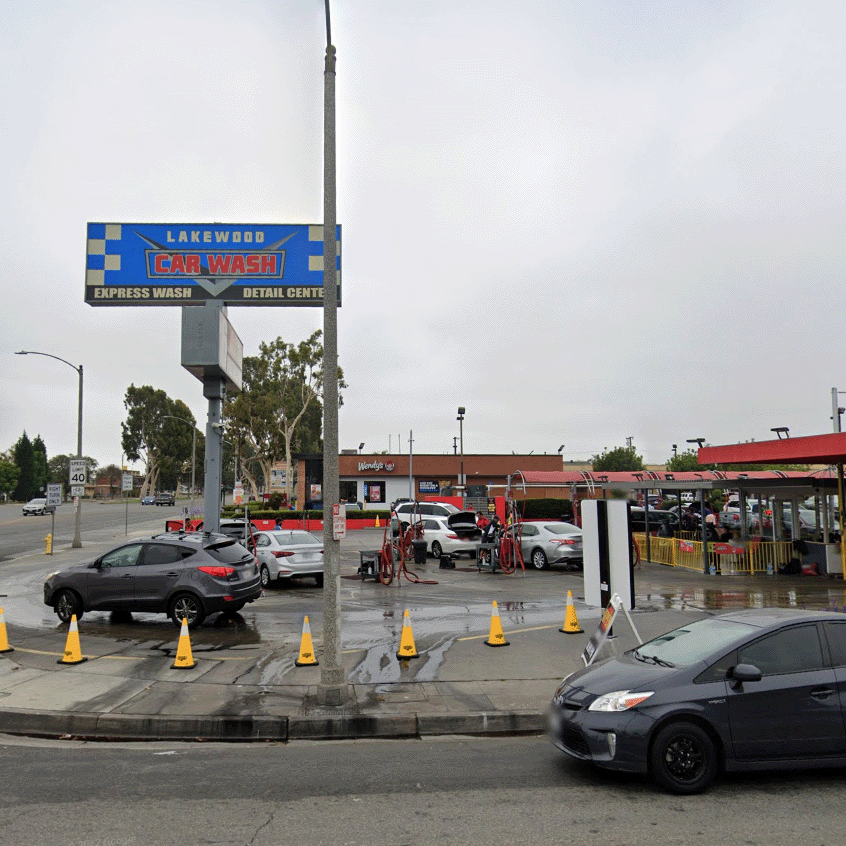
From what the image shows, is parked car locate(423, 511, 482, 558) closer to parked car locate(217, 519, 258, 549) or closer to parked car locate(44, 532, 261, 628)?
parked car locate(217, 519, 258, 549)

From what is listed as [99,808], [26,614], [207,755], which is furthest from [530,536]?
[99,808]

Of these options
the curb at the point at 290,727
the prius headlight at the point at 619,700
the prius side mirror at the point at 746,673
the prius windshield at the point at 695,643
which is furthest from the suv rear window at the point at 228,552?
the prius side mirror at the point at 746,673

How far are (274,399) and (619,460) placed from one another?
180 ft

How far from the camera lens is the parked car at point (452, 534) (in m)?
24.9

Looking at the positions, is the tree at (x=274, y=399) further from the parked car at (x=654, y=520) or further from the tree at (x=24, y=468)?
the tree at (x=24, y=468)

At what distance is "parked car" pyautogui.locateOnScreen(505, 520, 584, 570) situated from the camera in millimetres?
22328

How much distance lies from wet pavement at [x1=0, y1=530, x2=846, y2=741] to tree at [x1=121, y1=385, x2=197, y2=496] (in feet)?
290

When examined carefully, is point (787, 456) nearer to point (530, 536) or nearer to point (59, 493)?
point (530, 536)

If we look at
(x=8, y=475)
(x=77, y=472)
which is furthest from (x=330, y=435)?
(x=8, y=475)

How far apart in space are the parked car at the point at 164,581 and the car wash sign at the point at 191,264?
9653 mm

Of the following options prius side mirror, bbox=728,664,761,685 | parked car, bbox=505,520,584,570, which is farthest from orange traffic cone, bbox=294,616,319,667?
parked car, bbox=505,520,584,570

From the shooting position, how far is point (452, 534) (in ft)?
81.8

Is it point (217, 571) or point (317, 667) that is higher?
point (217, 571)

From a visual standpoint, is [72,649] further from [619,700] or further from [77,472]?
[77,472]
